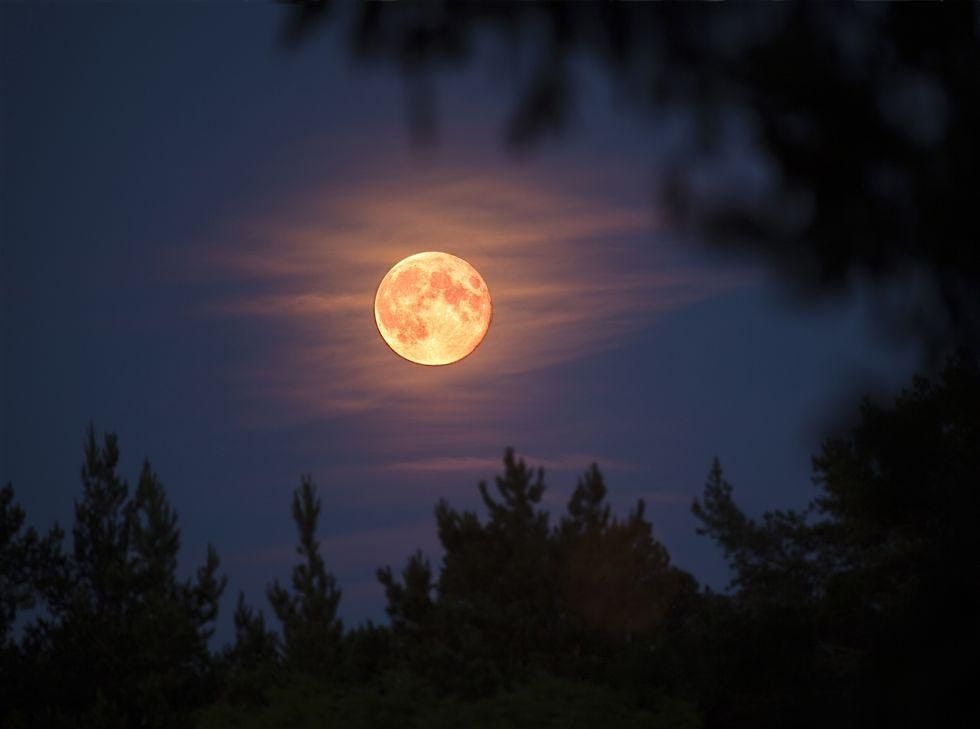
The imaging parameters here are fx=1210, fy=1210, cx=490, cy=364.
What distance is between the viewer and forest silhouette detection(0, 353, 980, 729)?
3.31 meters

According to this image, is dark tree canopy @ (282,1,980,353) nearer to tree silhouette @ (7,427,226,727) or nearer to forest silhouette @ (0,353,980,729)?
forest silhouette @ (0,353,980,729)

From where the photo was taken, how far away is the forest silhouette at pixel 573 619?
331 centimetres

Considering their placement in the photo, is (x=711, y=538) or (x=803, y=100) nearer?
(x=803, y=100)

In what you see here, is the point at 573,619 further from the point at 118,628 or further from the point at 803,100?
the point at 803,100

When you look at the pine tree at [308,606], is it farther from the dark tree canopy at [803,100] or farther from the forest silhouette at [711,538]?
the dark tree canopy at [803,100]

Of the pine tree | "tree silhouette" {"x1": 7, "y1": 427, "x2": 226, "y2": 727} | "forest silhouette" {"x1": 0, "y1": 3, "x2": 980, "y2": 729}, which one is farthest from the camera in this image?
the pine tree

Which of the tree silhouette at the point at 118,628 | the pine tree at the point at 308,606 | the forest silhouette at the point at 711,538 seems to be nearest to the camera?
the forest silhouette at the point at 711,538

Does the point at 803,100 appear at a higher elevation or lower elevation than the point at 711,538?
lower

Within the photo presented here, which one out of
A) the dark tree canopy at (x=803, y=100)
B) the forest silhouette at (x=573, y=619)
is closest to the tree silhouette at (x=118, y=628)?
the forest silhouette at (x=573, y=619)

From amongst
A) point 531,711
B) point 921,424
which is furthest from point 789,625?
point 921,424

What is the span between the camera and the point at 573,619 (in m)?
33.8

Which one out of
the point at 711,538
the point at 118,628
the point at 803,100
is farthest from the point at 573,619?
the point at 803,100

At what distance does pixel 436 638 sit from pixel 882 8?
32363mm

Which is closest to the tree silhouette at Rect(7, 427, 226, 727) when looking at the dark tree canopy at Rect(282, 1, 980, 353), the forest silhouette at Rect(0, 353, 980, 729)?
the forest silhouette at Rect(0, 353, 980, 729)
